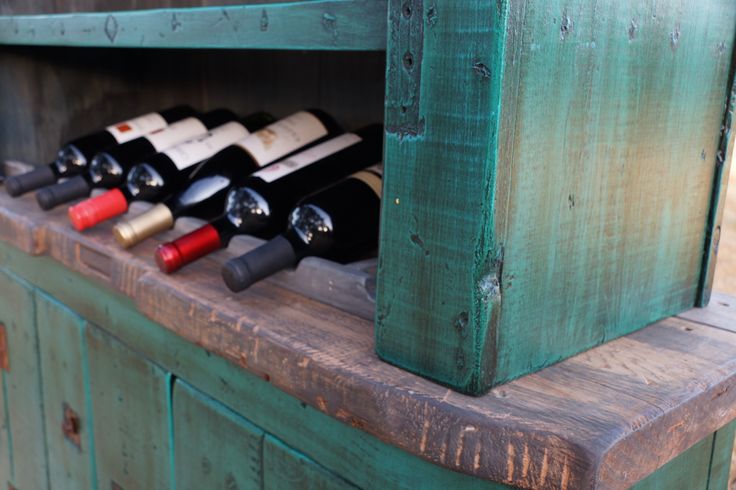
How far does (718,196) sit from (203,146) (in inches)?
29.7

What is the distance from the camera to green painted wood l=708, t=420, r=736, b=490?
75 cm

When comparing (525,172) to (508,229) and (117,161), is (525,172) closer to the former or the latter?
(508,229)

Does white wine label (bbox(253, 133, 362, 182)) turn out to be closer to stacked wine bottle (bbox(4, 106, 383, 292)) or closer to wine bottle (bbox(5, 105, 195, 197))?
stacked wine bottle (bbox(4, 106, 383, 292))

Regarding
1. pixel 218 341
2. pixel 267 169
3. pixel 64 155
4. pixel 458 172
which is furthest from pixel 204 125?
pixel 458 172

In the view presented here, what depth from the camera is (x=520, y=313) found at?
573 mm

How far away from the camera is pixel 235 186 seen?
0.94 m

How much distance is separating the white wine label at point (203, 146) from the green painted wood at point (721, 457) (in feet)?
2.68

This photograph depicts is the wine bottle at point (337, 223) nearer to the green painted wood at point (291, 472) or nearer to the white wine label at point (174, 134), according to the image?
the green painted wood at point (291, 472)

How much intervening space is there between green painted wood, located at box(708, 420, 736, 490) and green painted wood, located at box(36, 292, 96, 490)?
91 centimetres

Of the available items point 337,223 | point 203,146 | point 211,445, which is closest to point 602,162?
point 337,223

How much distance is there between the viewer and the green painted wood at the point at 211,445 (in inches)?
30.3

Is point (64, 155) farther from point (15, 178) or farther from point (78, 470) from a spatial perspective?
point (78, 470)

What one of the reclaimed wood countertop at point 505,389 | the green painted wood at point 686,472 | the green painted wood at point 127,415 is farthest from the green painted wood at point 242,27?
the green painted wood at point 686,472

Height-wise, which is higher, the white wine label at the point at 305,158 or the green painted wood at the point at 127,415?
the white wine label at the point at 305,158
